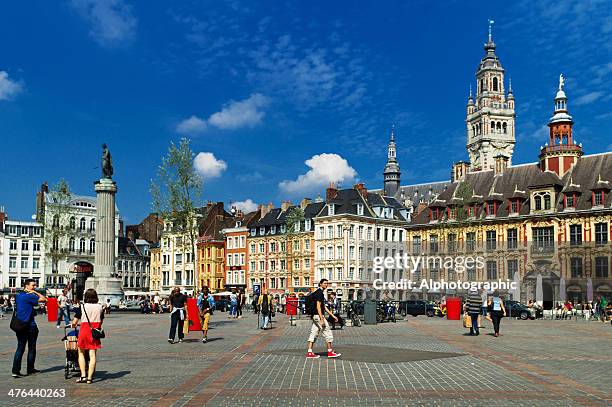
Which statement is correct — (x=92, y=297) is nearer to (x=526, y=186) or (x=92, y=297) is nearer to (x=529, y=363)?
(x=529, y=363)

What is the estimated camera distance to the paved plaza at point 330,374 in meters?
11.2

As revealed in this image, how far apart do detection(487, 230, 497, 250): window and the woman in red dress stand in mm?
63195

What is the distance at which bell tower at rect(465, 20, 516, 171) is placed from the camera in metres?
147

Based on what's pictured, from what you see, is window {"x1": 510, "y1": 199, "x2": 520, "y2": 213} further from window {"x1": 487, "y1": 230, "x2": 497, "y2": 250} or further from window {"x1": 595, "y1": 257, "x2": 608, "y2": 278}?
window {"x1": 595, "y1": 257, "x2": 608, "y2": 278}

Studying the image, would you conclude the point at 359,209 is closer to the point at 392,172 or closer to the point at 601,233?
the point at 601,233

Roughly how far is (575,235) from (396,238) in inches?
1019

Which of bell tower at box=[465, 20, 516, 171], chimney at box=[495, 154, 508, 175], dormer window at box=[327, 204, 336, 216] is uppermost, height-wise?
bell tower at box=[465, 20, 516, 171]

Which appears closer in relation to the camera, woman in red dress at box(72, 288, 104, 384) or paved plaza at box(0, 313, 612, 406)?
paved plaza at box(0, 313, 612, 406)

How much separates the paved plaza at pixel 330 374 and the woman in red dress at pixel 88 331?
33 cm

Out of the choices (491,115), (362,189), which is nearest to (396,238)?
(362,189)

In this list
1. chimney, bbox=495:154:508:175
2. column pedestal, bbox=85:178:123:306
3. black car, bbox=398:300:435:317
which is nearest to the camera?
column pedestal, bbox=85:178:123:306

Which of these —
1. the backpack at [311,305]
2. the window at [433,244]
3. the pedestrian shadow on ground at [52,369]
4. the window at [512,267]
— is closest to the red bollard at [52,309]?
the pedestrian shadow on ground at [52,369]

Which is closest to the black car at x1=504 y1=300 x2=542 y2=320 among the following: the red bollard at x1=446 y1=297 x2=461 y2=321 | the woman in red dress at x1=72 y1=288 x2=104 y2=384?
the red bollard at x1=446 y1=297 x2=461 y2=321

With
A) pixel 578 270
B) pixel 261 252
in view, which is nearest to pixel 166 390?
pixel 578 270
